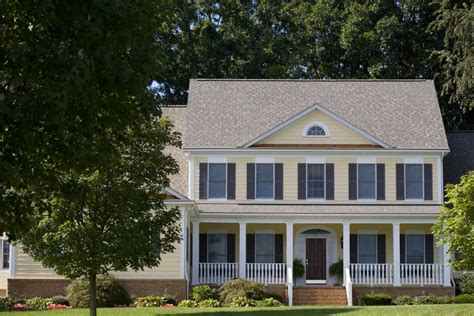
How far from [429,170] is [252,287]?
9437 millimetres

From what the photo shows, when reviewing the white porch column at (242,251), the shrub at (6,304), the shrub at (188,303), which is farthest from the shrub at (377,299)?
the shrub at (6,304)

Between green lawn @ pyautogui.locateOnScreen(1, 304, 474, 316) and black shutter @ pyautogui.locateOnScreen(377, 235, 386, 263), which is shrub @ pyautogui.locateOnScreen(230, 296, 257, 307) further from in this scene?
black shutter @ pyautogui.locateOnScreen(377, 235, 386, 263)

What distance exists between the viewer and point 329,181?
38531 mm

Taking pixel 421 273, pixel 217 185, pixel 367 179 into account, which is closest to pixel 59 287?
pixel 217 185

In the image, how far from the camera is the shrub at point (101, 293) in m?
32.1

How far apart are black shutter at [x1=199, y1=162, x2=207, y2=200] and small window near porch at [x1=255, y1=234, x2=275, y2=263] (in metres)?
2.68

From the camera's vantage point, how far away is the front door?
125ft

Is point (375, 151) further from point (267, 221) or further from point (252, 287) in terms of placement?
point (252, 287)

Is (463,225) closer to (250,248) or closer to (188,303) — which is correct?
(188,303)

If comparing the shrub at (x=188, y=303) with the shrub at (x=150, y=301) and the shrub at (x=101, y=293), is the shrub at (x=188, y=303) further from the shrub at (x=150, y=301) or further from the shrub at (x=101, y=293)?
the shrub at (x=101, y=293)

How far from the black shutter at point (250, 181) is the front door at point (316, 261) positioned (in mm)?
2884

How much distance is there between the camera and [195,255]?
3734 centimetres

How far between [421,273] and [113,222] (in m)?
16.4

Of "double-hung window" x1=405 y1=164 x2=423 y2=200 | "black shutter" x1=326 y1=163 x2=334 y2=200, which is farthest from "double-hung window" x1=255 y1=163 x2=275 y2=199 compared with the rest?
"double-hung window" x1=405 y1=164 x2=423 y2=200
